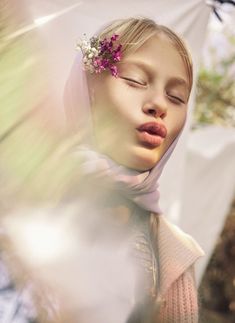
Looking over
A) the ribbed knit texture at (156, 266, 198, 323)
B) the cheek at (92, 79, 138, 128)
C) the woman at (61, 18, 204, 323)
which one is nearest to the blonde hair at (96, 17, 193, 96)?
the woman at (61, 18, 204, 323)

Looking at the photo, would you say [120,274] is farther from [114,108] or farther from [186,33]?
[186,33]

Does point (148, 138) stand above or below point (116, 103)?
below

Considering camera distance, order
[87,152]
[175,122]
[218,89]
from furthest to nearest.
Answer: [218,89]
[175,122]
[87,152]

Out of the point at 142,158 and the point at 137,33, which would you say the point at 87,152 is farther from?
the point at 137,33

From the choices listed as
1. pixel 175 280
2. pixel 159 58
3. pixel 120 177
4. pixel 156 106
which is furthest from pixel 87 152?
pixel 175 280

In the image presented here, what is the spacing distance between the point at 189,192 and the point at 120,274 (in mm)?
1035

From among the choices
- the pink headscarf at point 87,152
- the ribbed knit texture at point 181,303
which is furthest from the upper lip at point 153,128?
the ribbed knit texture at point 181,303

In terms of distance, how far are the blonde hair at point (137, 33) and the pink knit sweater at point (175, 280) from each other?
0.49 metres

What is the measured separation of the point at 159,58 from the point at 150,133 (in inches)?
8.4

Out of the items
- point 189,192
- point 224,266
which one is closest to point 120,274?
point 189,192

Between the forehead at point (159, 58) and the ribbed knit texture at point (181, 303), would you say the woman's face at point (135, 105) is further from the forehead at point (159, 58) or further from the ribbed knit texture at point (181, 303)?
the ribbed knit texture at point (181, 303)

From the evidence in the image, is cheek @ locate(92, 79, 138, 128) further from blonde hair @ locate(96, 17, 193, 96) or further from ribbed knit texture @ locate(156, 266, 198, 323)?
ribbed knit texture @ locate(156, 266, 198, 323)

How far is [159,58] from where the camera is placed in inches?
65.1

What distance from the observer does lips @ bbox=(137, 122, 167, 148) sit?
1.64 metres
